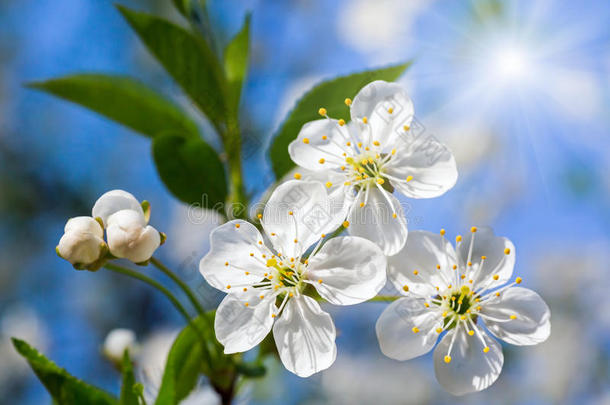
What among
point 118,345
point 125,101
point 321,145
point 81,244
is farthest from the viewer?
point 118,345

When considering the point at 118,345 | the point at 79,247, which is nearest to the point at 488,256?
the point at 79,247

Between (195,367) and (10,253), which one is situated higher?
(10,253)

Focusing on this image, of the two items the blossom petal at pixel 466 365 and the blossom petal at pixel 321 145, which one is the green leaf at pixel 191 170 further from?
the blossom petal at pixel 466 365

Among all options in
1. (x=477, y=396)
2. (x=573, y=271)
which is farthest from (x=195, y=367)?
(x=573, y=271)

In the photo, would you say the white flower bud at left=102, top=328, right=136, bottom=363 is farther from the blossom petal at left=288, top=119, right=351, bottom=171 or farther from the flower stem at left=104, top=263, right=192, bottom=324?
the blossom petal at left=288, top=119, right=351, bottom=171

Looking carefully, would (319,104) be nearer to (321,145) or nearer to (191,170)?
(321,145)

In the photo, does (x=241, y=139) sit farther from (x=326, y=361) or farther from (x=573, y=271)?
(x=573, y=271)

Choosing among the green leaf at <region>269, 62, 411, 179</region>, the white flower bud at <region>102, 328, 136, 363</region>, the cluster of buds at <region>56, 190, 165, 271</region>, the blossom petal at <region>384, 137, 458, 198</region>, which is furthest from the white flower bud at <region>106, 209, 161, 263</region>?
the white flower bud at <region>102, 328, 136, 363</region>
